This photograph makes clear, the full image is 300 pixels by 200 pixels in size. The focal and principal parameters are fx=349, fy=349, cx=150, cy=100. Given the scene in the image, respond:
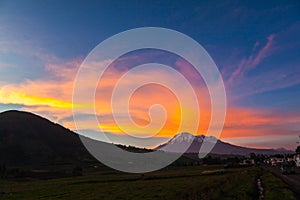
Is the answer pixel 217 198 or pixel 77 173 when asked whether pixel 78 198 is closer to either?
pixel 217 198

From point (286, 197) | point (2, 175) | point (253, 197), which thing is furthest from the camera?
point (2, 175)

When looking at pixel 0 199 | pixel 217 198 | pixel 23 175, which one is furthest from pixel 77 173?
pixel 217 198

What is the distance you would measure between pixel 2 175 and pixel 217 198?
6302 inches

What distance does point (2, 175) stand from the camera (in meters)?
179

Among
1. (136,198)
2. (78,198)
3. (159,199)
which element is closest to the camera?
(159,199)

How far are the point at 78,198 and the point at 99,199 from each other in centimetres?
658

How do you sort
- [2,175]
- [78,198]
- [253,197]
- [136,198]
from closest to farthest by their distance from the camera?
[253,197]
[136,198]
[78,198]
[2,175]

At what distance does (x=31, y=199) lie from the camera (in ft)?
229

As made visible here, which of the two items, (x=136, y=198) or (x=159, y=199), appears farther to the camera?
(x=136, y=198)

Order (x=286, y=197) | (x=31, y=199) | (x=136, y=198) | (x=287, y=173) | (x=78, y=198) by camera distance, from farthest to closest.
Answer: (x=287, y=173)
(x=31, y=199)
(x=78, y=198)
(x=136, y=198)
(x=286, y=197)

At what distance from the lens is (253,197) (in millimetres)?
44562

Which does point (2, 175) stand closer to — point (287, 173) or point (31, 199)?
point (31, 199)

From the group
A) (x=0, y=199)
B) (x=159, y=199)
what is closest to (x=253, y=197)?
(x=159, y=199)

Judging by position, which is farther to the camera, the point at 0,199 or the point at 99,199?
the point at 0,199
